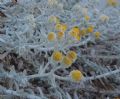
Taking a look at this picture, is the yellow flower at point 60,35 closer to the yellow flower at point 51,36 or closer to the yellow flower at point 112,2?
the yellow flower at point 51,36

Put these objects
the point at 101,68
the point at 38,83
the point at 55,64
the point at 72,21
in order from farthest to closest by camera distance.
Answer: the point at 72,21 < the point at 101,68 < the point at 38,83 < the point at 55,64

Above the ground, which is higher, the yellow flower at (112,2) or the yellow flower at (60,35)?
the yellow flower at (112,2)

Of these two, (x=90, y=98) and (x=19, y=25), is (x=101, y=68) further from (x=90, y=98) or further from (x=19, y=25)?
(x=19, y=25)

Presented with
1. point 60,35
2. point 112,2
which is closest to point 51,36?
point 60,35

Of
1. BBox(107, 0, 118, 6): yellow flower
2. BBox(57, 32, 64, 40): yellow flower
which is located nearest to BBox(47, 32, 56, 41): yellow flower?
BBox(57, 32, 64, 40): yellow flower

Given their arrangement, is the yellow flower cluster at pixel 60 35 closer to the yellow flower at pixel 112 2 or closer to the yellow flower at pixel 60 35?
the yellow flower at pixel 60 35

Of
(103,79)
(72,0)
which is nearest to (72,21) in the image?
(103,79)

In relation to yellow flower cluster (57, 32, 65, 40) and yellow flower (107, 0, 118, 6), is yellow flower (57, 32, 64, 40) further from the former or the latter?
yellow flower (107, 0, 118, 6)

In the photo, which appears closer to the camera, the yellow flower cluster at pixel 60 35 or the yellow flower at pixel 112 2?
the yellow flower cluster at pixel 60 35

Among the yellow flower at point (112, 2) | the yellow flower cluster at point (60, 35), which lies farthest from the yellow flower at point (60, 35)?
the yellow flower at point (112, 2)

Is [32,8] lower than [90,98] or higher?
higher

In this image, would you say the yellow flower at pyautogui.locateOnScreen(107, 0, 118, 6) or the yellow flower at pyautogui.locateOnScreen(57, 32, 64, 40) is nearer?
the yellow flower at pyautogui.locateOnScreen(57, 32, 64, 40)
